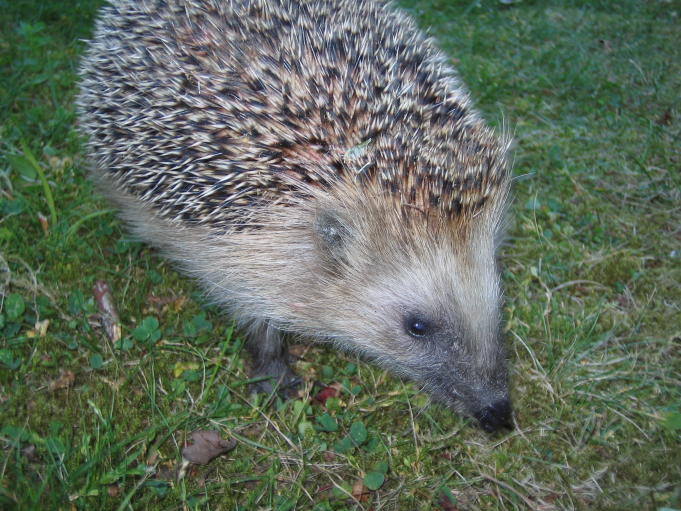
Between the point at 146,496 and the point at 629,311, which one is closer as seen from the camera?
the point at 146,496

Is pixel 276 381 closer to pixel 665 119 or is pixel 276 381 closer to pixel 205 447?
pixel 205 447

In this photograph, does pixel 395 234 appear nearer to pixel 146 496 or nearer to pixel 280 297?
pixel 280 297

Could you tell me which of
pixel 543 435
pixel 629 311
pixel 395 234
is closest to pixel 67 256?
pixel 395 234

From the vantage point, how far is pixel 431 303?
2.63 metres

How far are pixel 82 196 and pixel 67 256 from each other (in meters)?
0.56

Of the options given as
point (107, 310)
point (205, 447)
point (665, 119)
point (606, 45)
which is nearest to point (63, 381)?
point (107, 310)

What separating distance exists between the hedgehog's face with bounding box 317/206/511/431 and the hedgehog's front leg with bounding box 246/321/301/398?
52 cm

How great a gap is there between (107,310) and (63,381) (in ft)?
1.57

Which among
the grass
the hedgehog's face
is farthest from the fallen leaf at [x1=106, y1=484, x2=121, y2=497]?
the hedgehog's face

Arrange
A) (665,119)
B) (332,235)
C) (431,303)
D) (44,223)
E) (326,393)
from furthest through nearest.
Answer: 1. (665,119)
2. (44,223)
3. (326,393)
4. (332,235)
5. (431,303)

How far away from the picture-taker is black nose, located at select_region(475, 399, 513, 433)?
101 inches

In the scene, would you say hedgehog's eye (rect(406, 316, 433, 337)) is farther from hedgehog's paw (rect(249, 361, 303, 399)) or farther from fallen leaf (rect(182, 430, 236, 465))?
fallen leaf (rect(182, 430, 236, 465))

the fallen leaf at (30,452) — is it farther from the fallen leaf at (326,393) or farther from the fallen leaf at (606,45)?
the fallen leaf at (606,45)

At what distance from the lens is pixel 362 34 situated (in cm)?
301
